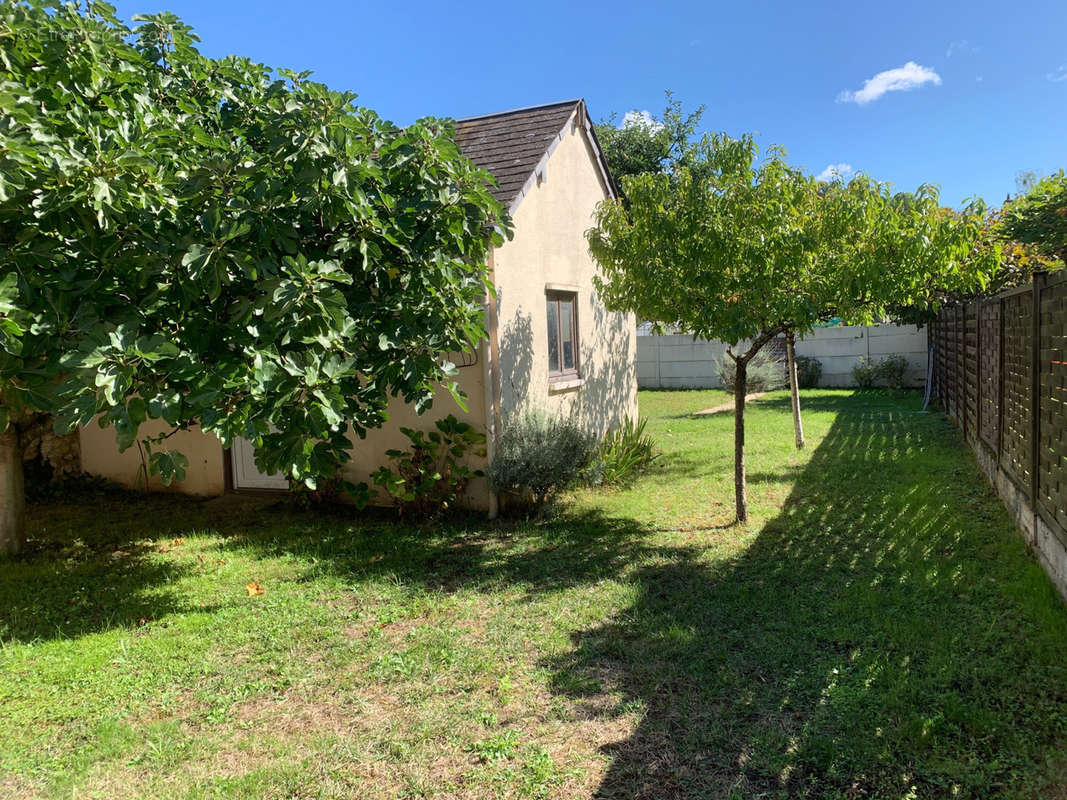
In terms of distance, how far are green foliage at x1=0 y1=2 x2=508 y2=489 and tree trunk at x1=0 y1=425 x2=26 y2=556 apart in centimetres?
237

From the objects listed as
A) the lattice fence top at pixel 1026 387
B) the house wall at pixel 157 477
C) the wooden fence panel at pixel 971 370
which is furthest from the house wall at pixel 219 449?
the wooden fence panel at pixel 971 370

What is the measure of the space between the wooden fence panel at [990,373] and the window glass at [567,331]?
17.0ft

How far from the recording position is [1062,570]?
442cm

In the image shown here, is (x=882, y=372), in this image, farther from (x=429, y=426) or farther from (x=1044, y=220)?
(x=429, y=426)

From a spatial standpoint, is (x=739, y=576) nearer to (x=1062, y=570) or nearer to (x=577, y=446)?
→ (x=1062, y=570)

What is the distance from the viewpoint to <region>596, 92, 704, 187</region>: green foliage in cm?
2798

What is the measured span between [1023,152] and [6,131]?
7452 cm

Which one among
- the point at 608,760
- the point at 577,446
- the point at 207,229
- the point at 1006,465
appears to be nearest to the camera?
the point at 608,760

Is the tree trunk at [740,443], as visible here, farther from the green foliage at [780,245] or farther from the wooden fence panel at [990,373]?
the wooden fence panel at [990,373]

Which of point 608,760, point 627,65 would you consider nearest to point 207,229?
point 608,760

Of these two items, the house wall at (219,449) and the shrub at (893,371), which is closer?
the house wall at (219,449)

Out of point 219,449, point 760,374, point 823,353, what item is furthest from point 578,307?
point 823,353

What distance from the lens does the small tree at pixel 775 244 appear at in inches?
227

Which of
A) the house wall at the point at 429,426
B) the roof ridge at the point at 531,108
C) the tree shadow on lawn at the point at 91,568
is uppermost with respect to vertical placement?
the roof ridge at the point at 531,108
